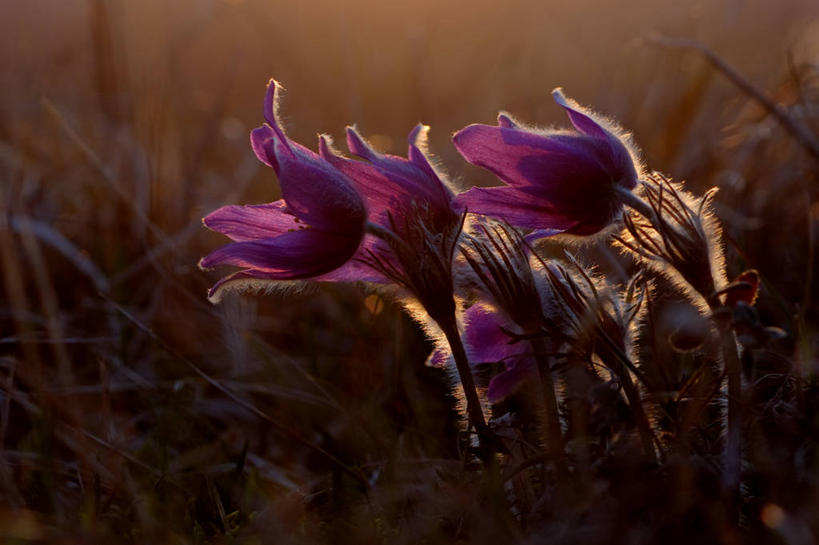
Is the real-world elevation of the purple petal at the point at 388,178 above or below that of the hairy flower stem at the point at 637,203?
above

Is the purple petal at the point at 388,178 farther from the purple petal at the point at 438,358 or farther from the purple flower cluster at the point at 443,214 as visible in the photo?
the purple petal at the point at 438,358

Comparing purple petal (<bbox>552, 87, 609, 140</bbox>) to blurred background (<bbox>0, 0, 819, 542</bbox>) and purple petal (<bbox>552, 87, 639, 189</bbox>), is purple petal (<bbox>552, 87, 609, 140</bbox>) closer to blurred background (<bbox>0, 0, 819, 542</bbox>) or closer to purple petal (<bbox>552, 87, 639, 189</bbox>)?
purple petal (<bbox>552, 87, 639, 189</bbox>)

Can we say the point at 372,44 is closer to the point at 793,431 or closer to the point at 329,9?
the point at 329,9

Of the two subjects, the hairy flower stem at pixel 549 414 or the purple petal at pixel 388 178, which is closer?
the hairy flower stem at pixel 549 414

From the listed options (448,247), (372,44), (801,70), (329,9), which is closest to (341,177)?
(448,247)

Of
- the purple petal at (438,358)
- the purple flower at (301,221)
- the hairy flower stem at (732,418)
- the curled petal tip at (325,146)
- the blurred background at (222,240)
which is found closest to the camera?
the hairy flower stem at (732,418)

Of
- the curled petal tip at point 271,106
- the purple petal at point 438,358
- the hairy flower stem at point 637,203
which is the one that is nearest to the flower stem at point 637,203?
the hairy flower stem at point 637,203

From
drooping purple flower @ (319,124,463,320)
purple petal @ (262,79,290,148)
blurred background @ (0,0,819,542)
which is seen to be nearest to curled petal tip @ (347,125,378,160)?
drooping purple flower @ (319,124,463,320)

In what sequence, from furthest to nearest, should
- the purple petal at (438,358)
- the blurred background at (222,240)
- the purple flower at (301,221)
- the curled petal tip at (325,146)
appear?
1. the blurred background at (222,240)
2. the purple petal at (438,358)
3. the curled petal tip at (325,146)
4. the purple flower at (301,221)
